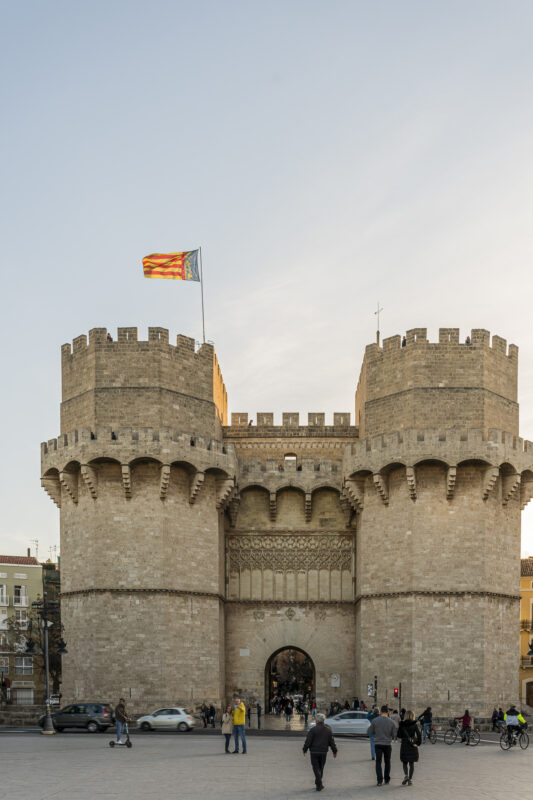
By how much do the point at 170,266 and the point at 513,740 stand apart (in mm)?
24540

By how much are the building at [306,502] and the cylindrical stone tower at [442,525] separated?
0.25ft

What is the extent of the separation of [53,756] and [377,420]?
21263mm

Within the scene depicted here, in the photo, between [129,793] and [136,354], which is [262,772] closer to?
[129,793]

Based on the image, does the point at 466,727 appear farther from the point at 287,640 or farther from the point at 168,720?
the point at 287,640

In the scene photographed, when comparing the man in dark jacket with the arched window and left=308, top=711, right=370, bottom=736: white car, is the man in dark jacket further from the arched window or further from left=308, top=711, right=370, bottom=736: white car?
the arched window

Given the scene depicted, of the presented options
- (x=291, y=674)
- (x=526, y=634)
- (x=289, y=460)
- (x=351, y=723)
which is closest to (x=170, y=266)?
(x=289, y=460)

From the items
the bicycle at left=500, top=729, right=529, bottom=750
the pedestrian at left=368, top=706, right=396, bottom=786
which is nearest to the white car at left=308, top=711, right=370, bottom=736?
the bicycle at left=500, top=729, right=529, bottom=750

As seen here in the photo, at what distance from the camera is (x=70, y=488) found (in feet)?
133

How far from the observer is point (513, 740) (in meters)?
28.6

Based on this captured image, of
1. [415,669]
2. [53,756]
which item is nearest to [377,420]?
[415,669]

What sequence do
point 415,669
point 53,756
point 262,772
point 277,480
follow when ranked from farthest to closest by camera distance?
point 277,480 < point 415,669 < point 53,756 < point 262,772

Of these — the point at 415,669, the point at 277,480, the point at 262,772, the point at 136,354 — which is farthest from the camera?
the point at 277,480

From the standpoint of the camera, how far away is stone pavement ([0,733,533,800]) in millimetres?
17781

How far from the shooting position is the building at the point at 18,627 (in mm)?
67188
